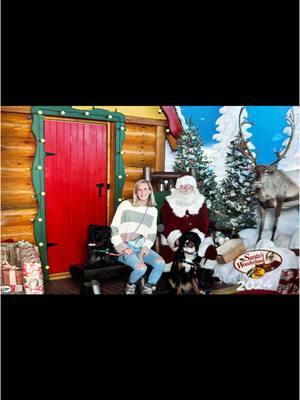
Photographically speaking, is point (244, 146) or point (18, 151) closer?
point (18, 151)

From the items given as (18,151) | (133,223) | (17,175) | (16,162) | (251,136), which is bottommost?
(133,223)

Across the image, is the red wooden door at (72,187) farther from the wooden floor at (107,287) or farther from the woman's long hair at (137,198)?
the woman's long hair at (137,198)

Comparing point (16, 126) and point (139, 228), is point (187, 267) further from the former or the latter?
point (16, 126)

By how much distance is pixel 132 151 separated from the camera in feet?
16.0

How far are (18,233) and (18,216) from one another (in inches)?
6.8

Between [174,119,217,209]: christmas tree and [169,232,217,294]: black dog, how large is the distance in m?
0.70

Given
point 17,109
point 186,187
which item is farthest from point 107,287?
point 17,109

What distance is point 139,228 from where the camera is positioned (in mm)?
4277

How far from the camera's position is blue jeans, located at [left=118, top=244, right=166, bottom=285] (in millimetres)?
4047

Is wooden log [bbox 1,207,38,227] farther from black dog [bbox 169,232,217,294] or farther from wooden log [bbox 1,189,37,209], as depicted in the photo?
black dog [bbox 169,232,217,294]

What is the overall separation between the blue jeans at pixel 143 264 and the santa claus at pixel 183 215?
10.2 inches

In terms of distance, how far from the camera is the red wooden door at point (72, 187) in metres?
4.40

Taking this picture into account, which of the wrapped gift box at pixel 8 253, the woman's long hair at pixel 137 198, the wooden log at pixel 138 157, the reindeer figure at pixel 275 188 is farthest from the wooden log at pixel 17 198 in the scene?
the reindeer figure at pixel 275 188

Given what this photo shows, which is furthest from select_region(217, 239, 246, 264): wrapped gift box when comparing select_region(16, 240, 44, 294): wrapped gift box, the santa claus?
select_region(16, 240, 44, 294): wrapped gift box
